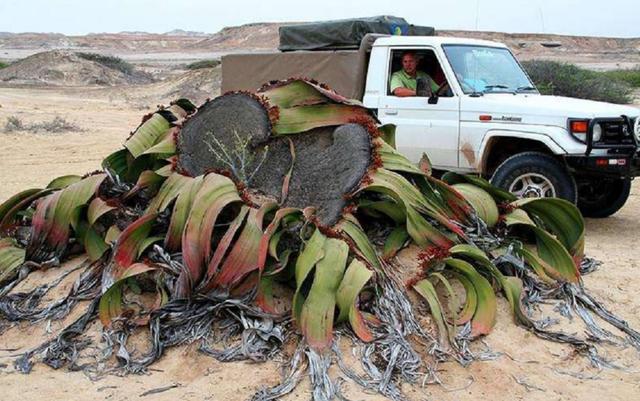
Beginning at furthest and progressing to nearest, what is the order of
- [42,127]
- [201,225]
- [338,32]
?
[42,127]
[338,32]
[201,225]

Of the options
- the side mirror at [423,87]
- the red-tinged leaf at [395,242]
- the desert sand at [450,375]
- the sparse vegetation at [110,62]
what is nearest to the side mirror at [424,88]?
the side mirror at [423,87]

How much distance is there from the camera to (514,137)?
6.76 m

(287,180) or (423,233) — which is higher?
(287,180)

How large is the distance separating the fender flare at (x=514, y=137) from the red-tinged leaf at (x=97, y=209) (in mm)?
3642

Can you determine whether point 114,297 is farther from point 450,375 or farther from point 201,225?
point 450,375

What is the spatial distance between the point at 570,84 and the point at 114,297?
14.2m

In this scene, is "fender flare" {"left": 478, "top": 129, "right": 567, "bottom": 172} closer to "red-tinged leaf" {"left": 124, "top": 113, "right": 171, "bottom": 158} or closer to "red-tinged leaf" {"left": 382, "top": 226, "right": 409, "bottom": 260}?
"red-tinged leaf" {"left": 382, "top": 226, "right": 409, "bottom": 260}

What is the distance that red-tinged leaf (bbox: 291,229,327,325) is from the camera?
3.64 m

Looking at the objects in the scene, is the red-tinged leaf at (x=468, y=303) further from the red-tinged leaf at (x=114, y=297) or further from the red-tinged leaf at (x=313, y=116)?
the red-tinged leaf at (x=114, y=297)

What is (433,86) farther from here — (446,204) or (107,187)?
(107,187)

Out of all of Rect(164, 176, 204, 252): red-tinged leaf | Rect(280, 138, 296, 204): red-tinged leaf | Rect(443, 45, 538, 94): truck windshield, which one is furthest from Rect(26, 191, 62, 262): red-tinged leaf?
Rect(443, 45, 538, 94): truck windshield

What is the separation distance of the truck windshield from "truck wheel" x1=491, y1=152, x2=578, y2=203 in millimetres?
815

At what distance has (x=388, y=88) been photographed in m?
7.27

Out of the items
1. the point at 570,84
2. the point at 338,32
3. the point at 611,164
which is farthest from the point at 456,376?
the point at 570,84
